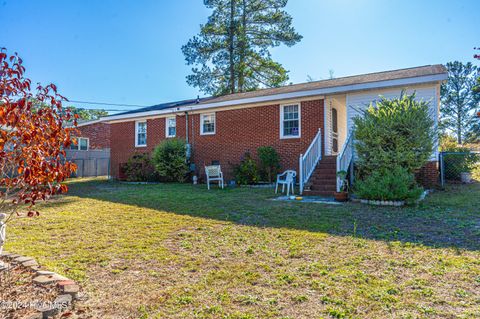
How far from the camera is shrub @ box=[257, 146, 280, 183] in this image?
11.0m

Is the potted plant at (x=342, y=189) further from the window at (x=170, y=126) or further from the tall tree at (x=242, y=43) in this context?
the tall tree at (x=242, y=43)

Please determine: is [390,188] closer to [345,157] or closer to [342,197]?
[342,197]

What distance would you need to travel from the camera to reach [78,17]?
46.1 feet

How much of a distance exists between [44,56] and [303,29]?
17104mm

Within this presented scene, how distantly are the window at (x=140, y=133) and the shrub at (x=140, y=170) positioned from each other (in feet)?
4.24

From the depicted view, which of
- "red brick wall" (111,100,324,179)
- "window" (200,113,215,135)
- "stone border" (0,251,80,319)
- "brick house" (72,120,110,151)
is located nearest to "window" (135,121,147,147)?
"red brick wall" (111,100,324,179)

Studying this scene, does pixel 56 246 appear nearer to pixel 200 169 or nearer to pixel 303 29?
pixel 200 169

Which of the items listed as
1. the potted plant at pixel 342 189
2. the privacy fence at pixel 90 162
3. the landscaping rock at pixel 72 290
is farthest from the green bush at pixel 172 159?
the landscaping rock at pixel 72 290

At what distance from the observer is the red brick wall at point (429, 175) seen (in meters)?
9.36

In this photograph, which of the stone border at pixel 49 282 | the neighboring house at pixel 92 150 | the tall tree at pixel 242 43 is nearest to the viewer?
the stone border at pixel 49 282

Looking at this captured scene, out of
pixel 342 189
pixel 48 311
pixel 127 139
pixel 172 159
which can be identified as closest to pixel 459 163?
pixel 342 189

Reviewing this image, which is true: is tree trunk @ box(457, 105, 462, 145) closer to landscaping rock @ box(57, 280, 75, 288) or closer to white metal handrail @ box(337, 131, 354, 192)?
white metal handrail @ box(337, 131, 354, 192)

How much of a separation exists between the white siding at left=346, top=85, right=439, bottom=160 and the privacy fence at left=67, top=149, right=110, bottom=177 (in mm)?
14671

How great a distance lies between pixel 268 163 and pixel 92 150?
15.0m
